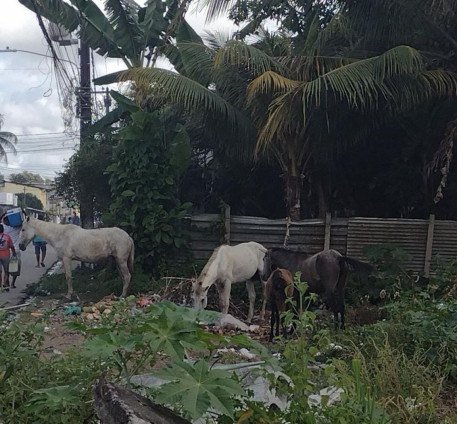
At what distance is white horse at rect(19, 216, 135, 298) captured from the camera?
10227 millimetres

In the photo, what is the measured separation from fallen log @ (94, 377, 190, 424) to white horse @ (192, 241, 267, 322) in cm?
507

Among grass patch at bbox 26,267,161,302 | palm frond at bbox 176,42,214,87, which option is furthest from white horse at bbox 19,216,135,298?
palm frond at bbox 176,42,214,87

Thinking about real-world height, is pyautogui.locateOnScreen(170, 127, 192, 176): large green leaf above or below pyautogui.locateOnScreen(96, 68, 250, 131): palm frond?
below

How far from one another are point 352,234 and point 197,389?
8577mm

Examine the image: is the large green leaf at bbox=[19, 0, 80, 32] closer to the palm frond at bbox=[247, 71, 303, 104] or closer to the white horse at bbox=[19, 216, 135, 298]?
the white horse at bbox=[19, 216, 135, 298]

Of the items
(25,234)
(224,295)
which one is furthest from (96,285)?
(224,295)

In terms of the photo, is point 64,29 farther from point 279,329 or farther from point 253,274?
point 279,329

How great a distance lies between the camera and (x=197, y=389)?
7.75ft

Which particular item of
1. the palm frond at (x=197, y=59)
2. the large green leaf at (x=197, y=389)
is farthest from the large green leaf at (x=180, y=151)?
the large green leaf at (x=197, y=389)

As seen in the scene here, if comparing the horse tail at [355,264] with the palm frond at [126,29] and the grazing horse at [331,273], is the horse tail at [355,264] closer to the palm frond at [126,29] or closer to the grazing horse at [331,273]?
the grazing horse at [331,273]

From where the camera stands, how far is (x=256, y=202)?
46.5ft

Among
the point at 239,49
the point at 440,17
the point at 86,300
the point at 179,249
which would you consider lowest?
the point at 86,300

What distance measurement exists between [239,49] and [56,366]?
6.62 m

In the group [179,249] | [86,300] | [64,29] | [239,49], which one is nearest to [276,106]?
[239,49]
